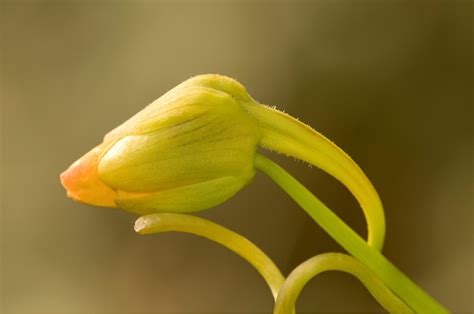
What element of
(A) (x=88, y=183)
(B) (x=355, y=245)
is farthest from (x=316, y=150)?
(A) (x=88, y=183)

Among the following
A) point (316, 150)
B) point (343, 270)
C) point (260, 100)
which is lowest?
point (260, 100)

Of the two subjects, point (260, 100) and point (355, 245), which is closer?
point (355, 245)

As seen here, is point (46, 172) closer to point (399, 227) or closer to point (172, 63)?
point (172, 63)

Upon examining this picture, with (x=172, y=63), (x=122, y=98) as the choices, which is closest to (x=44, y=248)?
(x=122, y=98)

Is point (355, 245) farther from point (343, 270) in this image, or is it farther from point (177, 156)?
point (177, 156)

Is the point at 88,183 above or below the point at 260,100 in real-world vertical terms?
above

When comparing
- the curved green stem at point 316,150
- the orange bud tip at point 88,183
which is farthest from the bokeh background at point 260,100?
the orange bud tip at point 88,183
